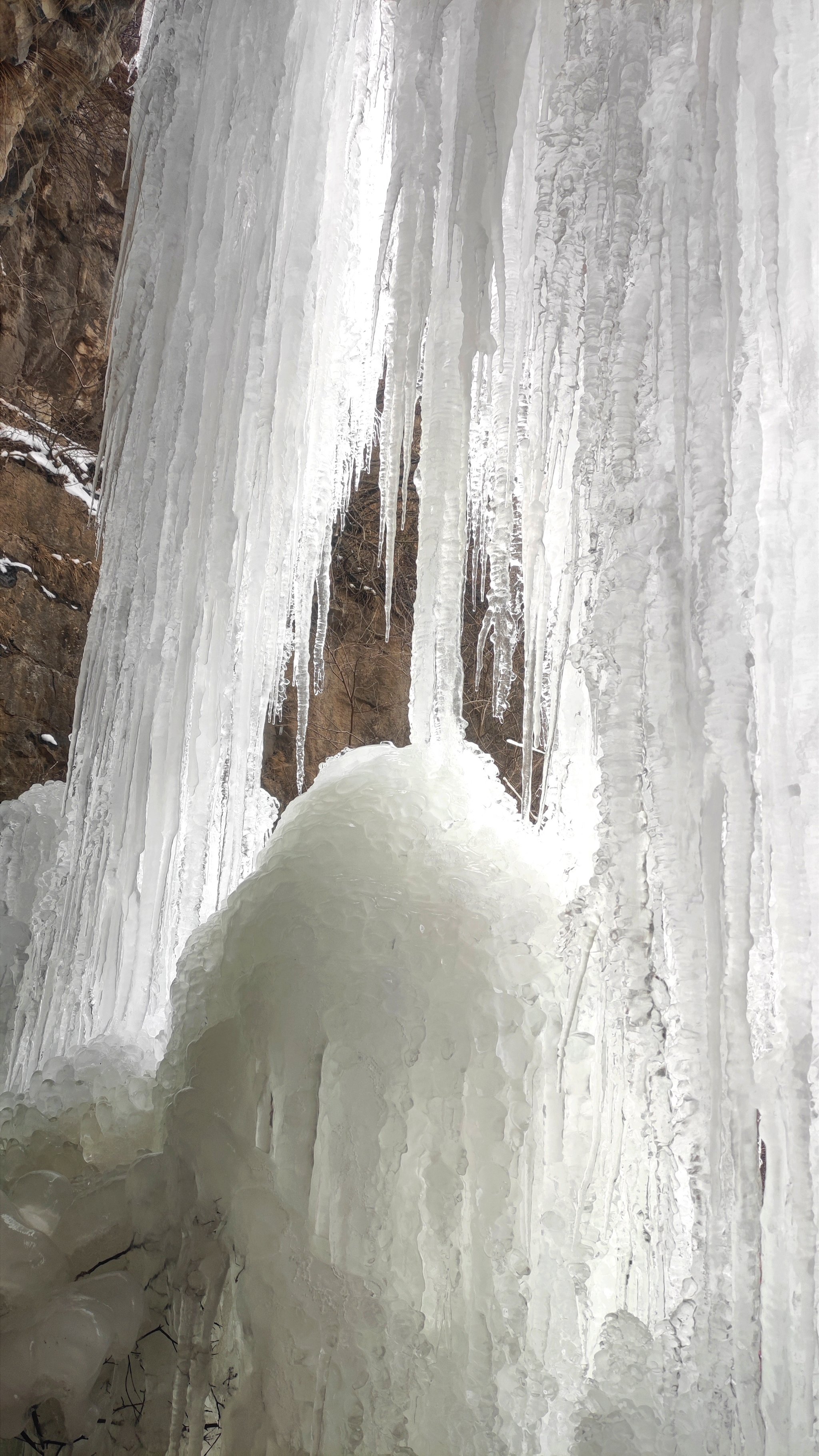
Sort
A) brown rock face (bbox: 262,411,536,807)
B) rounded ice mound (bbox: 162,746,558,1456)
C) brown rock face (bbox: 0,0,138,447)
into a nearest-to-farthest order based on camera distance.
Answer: rounded ice mound (bbox: 162,746,558,1456), brown rock face (bbox: 0,0,138,447), brown rock face (bbox: 262,411,536,807)

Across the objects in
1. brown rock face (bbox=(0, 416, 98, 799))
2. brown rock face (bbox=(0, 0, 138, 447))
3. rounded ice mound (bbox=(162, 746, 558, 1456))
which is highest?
brown rock face (bbox=(0, 0, 138, 447))

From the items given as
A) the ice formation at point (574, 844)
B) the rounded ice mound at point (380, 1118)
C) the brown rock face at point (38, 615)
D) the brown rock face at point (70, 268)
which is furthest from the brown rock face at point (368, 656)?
the rounded ice mound at point (380, 1118)

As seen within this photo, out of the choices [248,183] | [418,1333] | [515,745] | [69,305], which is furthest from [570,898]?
[515,745]

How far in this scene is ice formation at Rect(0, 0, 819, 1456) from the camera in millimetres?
1292

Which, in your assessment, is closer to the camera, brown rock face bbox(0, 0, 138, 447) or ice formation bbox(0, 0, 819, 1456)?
ice formation bbox(0, 0, 819, 1456)

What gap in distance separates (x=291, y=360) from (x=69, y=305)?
3.93 meters

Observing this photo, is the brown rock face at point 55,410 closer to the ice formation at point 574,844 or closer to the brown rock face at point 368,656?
the brown rock face at point 368,656

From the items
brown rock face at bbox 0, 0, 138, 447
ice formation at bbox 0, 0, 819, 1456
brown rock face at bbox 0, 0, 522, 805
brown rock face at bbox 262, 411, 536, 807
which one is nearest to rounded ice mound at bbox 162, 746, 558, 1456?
ice formation at bbox 0, 0, 819, 1456

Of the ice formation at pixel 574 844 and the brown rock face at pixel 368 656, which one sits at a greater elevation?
the brown rock face at pixel 368 656

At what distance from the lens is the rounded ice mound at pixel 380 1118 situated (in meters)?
1.56

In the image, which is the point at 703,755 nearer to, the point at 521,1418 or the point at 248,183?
the point at 521,1418

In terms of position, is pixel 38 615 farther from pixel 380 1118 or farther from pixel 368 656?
pixel 380 1118

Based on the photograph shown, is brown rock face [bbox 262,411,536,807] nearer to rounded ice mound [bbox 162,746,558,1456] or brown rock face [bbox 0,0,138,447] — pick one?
brown rock face [bbox 0,0,138,447]

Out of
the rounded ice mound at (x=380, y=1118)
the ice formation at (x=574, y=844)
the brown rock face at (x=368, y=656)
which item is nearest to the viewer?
the ice formation at (x=574, y=844)
